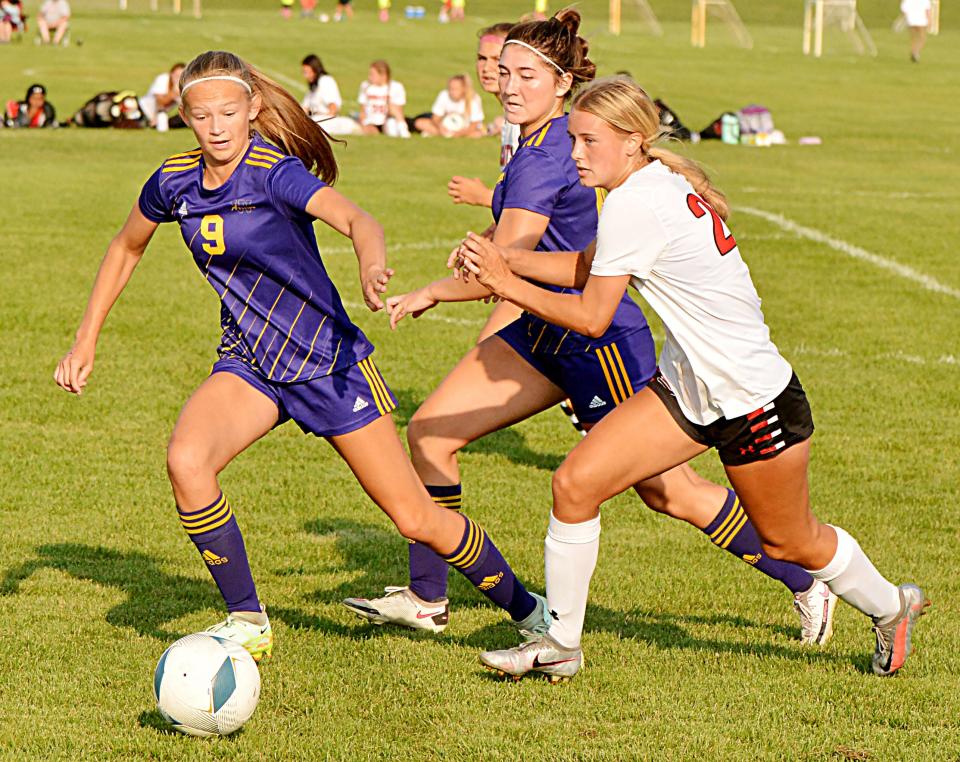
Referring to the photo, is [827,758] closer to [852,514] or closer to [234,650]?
[234,650]

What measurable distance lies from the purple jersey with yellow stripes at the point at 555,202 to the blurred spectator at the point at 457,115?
23.3m

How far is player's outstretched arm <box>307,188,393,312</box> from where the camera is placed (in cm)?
504

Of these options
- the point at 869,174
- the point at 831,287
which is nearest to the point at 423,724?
the point at 831,287

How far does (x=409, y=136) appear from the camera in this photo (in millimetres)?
29125

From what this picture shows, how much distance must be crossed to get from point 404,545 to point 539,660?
2.13 m

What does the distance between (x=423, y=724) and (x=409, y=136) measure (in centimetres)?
2463

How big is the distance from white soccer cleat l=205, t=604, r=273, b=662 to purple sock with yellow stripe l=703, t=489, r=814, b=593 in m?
1.89

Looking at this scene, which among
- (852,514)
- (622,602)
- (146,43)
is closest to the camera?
(622,602)

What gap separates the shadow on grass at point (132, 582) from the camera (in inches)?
251

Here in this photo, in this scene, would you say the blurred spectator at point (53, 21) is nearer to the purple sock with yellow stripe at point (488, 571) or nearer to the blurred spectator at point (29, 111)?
the blurred spectator at point (29, 111)

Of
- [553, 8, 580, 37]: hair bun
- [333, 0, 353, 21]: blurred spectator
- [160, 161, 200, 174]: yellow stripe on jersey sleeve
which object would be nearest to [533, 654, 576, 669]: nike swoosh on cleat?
[160, 161, 200, 174]: yellow stripe on jersey sleeve

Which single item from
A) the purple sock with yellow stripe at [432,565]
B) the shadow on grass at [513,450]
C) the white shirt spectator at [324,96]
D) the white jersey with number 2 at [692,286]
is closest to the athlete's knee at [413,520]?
the purple sock with yellow stripe at [432,565]

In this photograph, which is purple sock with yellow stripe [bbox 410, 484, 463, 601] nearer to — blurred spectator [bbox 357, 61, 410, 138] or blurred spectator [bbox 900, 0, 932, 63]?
blurred spectator [bbox 357, 61, 410, 138]

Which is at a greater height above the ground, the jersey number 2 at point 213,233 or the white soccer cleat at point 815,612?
the jersey number 2 at point 213,233
